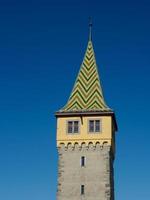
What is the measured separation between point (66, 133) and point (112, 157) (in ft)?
17.4

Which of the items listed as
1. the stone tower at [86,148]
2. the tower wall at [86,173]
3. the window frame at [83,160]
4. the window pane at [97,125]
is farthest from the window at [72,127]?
the window frame at [83,160]

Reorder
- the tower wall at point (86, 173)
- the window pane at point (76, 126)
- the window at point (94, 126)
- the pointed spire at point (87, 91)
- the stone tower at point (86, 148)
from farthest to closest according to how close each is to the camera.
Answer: the pointed spire at point (87, 91), the window pane at point (76, 126), the window at point (94, 126), the stone tower at point (86, 148), the tower wall at point (86, 173)

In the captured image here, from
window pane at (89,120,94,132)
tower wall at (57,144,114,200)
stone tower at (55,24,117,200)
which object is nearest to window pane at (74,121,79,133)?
stone tower at (55,24,117,200)

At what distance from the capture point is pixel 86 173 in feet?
164

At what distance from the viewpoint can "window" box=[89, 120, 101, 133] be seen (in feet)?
170

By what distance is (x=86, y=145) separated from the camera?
5103 cm

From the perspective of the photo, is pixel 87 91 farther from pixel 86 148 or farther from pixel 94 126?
pixel 86 148

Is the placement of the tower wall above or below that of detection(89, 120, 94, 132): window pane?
below

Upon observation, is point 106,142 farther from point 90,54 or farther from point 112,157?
point 90,54

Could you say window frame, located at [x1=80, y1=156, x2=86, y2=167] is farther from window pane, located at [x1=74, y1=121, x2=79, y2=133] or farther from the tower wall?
window pane, located at [x1=74, y1=121, x2=79, y2=133]

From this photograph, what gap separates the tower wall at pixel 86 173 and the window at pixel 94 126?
5.21 feet

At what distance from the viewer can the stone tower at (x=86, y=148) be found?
49.2m

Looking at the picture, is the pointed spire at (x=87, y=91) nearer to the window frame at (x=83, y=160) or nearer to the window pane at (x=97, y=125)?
the window pane at (x=97, y=125)

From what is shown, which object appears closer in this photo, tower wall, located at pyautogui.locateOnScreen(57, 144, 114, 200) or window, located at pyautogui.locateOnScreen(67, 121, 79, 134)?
tower wall, located at pyautogui.locateOnScreen(57, 144, 114, 200)
